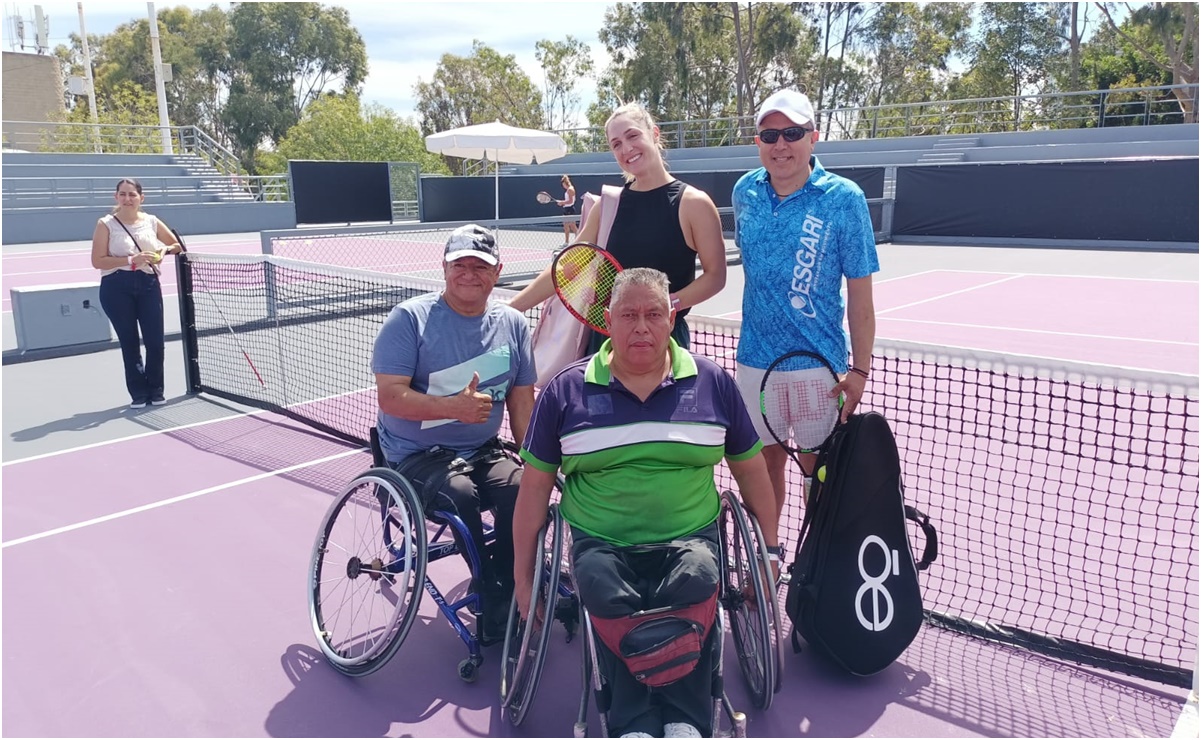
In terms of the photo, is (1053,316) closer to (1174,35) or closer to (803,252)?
(803,252)

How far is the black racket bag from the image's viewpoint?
9.45ft

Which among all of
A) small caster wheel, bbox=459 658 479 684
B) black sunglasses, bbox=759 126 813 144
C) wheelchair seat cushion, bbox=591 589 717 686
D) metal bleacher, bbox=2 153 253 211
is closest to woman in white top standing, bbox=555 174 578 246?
black sunglasses, bbox=759 126 813 144

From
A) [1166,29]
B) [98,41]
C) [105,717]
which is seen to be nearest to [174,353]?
[105,717]

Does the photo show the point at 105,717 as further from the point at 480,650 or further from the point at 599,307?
the point at 599,307

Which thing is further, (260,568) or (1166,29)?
(1166,29)

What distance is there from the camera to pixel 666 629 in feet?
7.57

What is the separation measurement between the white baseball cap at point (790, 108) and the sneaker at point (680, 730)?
1.90 meters

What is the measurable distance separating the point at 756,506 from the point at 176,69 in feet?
184

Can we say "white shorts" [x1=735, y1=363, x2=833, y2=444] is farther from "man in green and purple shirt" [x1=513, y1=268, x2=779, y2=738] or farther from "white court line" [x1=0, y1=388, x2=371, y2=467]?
"white court line" [x1=0, y1=388, x2=371, y2=467]

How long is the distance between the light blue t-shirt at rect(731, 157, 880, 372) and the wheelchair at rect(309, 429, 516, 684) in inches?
45.6

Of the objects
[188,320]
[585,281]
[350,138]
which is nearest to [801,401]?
[585,281]

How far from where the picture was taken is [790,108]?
2.92m

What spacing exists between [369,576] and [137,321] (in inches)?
163

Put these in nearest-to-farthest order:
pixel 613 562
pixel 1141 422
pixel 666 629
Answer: pixel 666 629 < pixel 613 562 < pixel 1141 422
